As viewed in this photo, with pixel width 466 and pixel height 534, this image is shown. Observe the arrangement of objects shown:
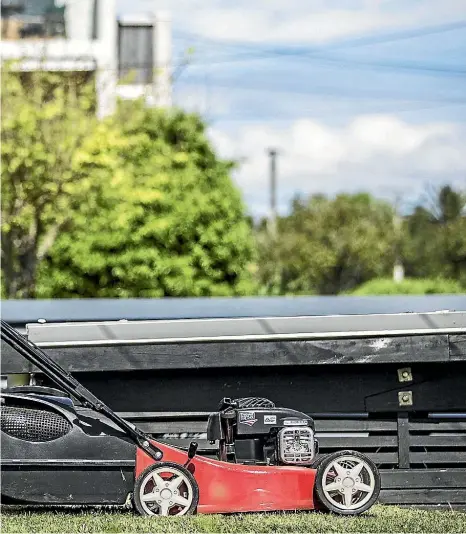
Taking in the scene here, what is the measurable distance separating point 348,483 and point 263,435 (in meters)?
0.50

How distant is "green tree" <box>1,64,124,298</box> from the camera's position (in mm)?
19938

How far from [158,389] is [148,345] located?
1.59ft

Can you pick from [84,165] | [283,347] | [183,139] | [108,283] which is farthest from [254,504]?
[183,139]

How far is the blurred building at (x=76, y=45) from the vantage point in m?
23.3

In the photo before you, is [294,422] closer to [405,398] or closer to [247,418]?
[247,418]

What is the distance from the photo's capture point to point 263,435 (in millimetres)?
5824

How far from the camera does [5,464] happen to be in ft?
18.9

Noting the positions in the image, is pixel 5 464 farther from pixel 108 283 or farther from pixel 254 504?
pixel 108 283

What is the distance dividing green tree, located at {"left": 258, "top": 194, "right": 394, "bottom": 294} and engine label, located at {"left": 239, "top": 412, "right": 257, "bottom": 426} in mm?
35596

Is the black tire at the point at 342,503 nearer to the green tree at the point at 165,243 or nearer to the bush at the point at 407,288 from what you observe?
the green tree at the point at 165,243

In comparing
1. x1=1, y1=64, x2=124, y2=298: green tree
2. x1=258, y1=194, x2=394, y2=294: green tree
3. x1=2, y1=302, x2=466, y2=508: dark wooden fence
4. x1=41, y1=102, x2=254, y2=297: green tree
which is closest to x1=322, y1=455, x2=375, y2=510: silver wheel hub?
x1=2, y1=302, x2=466, y2=508: dark wooden fence

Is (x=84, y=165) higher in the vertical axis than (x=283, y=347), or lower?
higher

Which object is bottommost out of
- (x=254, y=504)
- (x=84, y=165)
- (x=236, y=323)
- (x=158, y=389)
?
(x=254, y=504)

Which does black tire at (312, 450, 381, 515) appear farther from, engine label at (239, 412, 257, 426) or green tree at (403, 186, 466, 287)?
green tree at (403, 186, 466, 287)
